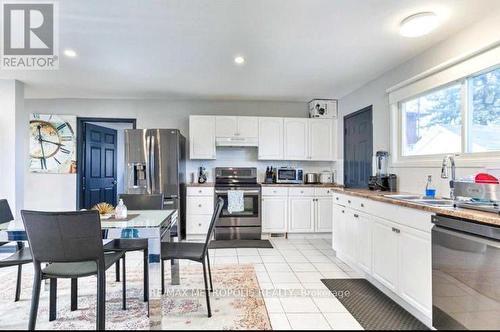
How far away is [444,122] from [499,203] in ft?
4.50

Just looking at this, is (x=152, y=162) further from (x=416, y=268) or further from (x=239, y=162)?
(x=416, y=268)

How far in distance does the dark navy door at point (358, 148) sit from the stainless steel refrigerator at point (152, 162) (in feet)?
8.97

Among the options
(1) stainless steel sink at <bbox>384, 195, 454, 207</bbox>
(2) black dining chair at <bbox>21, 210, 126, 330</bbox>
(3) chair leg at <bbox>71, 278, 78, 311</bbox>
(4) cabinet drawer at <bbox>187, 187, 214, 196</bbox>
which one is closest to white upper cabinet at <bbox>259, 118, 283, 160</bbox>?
(4) cabinet drawer at <bbox>187, 187, 214, 196</bbox>

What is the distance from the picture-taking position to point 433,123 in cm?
296

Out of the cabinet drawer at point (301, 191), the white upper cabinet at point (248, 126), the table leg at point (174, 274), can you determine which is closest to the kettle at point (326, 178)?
the cabinet drawer at point (301, 191)

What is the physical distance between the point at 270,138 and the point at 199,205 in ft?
5.33

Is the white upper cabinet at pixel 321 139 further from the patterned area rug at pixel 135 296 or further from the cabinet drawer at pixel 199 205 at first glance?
the patterned area rug at pixel 135 296

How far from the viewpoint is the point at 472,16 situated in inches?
88.7

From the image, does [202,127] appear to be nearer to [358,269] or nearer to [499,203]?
[358,269]

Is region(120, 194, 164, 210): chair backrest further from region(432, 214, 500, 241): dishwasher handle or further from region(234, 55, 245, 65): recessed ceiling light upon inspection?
region(432, 214, 500, 241): dishwasher handle

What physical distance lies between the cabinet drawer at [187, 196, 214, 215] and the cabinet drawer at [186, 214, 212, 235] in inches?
2.9

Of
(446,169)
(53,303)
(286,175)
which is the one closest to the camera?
(53,303)

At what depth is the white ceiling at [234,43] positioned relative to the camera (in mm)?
2158

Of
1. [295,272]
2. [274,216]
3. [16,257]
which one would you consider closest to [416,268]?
[295,272]
